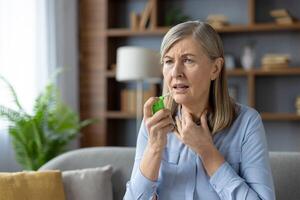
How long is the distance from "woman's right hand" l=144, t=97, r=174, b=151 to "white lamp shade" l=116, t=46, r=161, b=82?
250 centimetres

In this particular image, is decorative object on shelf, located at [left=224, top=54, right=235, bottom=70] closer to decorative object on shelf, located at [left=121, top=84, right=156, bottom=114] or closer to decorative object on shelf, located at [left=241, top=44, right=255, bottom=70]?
decorative object on shelf, located at [left=241, top=44, right=255, bottom=70]

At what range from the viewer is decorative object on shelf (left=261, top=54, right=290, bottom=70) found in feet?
14.5

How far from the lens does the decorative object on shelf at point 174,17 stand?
187 inches

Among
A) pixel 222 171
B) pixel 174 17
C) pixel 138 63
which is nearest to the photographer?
pixel 222 171

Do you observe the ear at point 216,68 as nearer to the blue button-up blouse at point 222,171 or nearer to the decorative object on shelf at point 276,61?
the blue button-up blouse at point 222,171

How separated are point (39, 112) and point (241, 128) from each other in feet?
8.06

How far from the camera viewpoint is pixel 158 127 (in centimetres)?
156

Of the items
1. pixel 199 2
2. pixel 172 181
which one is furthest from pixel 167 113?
pixel 199 2

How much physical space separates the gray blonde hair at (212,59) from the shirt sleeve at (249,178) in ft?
0.41

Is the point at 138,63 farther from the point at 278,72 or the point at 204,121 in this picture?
the point at 204,121

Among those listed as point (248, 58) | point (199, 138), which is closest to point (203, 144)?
point (199, 138)

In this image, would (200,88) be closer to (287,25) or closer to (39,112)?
(39,112)

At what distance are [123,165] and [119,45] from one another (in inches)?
117

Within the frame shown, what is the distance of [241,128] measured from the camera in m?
1.62
